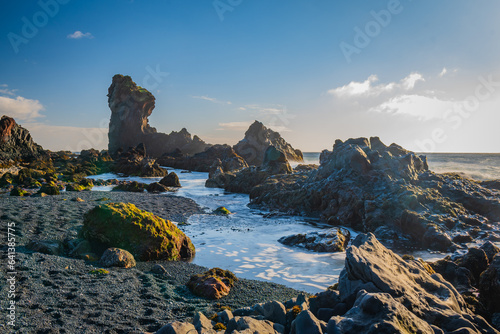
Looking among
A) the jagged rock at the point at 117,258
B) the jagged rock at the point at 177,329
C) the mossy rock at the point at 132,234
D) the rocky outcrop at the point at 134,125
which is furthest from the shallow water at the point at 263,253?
the rocky outcrop at the point at 134,125

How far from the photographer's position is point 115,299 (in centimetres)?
643

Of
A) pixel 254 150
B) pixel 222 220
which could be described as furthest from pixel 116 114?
pixel 222 220

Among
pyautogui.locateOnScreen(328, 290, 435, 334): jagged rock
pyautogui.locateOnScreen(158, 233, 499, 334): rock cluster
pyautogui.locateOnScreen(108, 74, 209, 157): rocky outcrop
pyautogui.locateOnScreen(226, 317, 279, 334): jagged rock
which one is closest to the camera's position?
pyautogui.locateOnScreen(328, 290, 435, 334): jagged rock

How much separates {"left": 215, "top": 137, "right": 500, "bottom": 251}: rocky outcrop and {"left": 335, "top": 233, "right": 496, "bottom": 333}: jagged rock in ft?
25.8

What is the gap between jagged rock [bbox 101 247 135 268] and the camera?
854 centimetres

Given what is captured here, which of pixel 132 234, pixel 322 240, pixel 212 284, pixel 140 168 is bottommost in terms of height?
pixel 322 240

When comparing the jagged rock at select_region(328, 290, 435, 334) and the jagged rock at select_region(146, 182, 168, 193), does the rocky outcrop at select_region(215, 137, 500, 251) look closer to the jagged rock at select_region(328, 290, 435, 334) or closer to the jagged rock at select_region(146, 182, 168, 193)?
the jagged rock at select_region(328, 290, 435, 334)

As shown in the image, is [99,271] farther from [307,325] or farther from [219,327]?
[307,325]

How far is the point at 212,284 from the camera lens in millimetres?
7328

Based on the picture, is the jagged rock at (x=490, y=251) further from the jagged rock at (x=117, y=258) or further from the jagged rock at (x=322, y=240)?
the jagged rock at (x=117, y=258)

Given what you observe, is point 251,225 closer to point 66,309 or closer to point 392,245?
point 392,245

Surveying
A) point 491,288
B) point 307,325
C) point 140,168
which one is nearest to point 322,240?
point 491,288

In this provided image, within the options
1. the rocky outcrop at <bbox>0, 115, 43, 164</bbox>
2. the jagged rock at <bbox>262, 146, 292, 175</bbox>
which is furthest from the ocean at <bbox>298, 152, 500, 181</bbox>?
the rocky outcrop at <bbox>0, 115, 43, 164</bbox>

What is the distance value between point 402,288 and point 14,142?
66058mm
